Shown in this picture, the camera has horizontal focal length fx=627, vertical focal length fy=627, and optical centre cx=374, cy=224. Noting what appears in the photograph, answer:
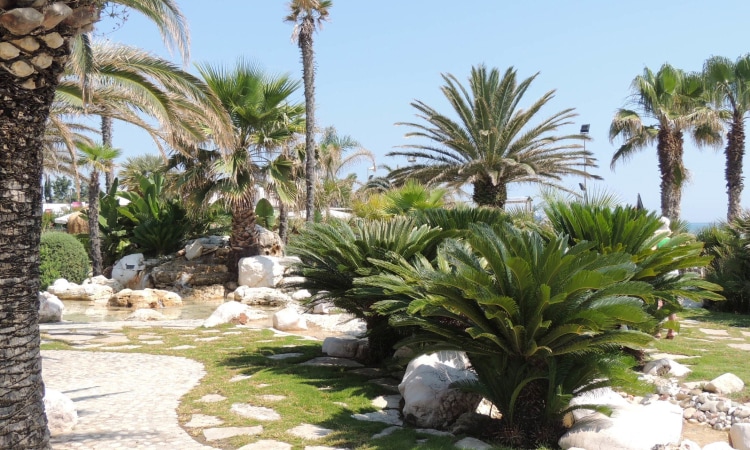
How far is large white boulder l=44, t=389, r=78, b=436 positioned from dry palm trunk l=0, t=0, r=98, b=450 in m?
1.08

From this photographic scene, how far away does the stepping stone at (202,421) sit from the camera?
198 inches

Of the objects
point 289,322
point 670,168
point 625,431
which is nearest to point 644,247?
point 625,431

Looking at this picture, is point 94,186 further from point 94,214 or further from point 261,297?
point 261,297

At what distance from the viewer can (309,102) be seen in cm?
1936

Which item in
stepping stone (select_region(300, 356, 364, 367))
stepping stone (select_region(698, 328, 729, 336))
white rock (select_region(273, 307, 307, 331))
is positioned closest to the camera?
stepping stone (select_region(300, 356, 364, 367))

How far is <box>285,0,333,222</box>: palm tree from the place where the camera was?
19.1 m

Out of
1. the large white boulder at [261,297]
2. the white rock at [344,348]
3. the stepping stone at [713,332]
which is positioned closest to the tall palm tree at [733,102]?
the stepping stone at [713,332]

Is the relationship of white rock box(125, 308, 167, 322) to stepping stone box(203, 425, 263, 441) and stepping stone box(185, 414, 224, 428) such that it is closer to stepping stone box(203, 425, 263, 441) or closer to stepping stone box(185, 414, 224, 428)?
stepping stone box(185, 414, 224, 428)

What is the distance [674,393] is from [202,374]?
15.9 feet

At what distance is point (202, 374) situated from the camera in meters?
6.95

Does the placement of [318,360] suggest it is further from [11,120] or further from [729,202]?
[729,202]

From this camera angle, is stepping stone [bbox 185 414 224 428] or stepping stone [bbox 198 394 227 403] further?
stepping stone [bbox 198 394 227 403]

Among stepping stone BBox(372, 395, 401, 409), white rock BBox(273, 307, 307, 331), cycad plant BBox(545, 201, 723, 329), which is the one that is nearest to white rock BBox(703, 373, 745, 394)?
cycad plant BBox(545, 201, 723, 329)

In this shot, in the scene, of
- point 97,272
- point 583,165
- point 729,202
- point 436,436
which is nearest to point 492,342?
point 436,436
